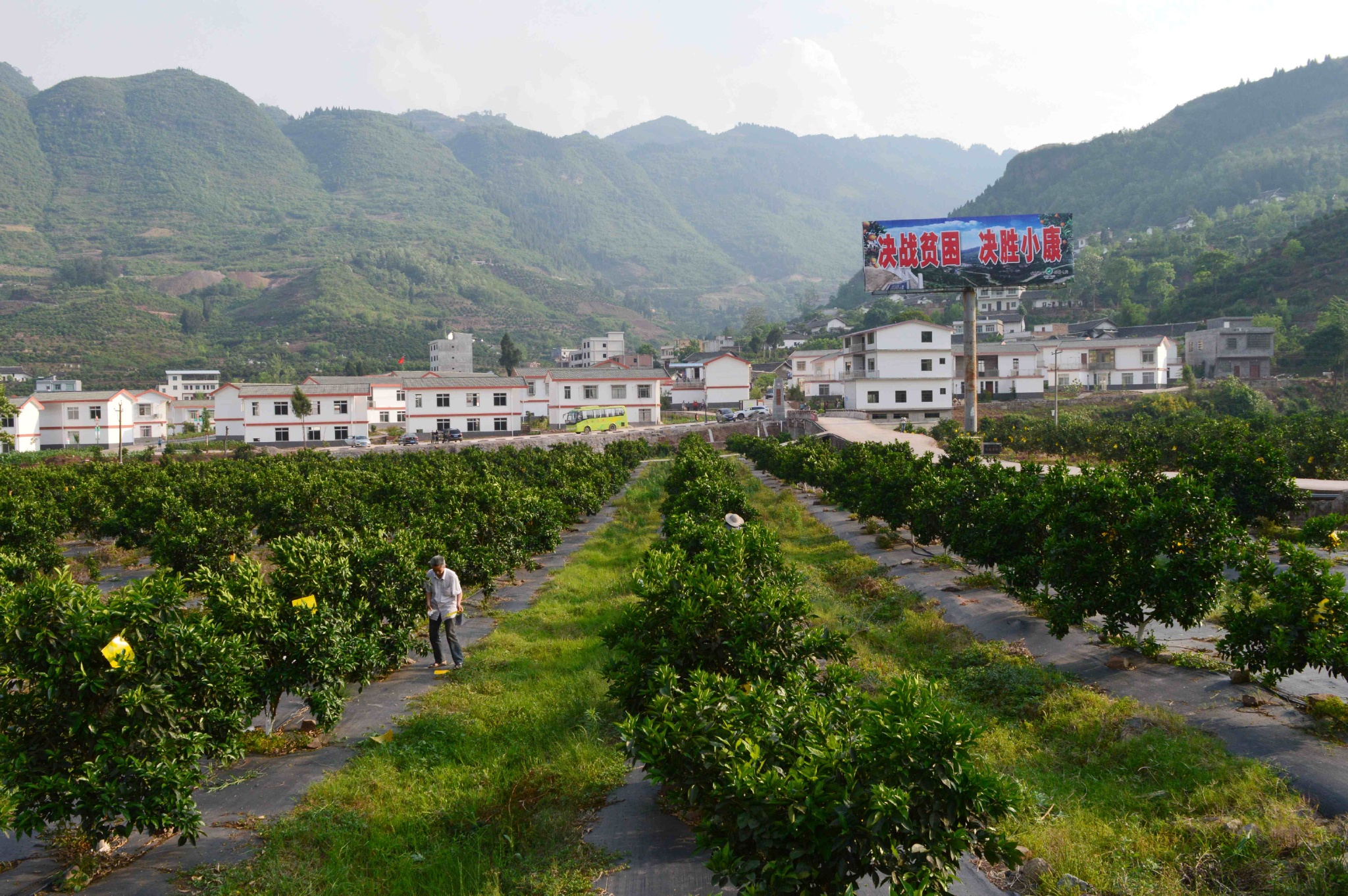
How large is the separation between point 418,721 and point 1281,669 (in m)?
10.0

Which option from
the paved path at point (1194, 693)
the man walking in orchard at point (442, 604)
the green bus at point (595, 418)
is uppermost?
the green bus at point (595, 418)

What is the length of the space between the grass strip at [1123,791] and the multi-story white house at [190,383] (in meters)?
110

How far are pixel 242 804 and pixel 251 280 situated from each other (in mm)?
202746

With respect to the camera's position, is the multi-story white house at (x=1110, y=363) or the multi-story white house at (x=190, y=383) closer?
the multi-story white house at (x=1110, y=363)

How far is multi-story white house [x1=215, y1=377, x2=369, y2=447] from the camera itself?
66.8 m

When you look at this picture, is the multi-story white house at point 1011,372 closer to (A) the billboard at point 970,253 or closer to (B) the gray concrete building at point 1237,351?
(B) the gray concrete building at point 1237,351

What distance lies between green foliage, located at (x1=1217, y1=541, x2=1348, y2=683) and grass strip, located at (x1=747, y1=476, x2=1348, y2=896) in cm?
116

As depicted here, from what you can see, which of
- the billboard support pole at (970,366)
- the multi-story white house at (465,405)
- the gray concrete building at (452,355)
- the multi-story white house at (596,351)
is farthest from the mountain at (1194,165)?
the multi-story white house at (465,405)

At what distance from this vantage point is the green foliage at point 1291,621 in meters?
8.41

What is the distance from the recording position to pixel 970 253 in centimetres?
4725


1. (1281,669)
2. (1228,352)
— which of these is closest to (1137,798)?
(1281,669)

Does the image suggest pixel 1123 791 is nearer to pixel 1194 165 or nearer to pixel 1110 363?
pixel 1110 363

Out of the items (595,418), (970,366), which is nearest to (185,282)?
(595,418)

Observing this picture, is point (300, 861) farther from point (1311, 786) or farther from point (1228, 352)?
point (1228, 352)
